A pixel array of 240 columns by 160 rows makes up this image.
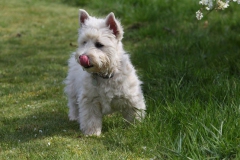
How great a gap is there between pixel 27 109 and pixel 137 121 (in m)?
1.92

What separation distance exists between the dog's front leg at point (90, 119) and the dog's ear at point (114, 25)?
32.8 inches

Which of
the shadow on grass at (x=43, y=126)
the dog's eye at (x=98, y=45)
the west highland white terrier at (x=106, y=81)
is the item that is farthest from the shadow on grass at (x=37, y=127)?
the dog's eye at (x=98, y=45)

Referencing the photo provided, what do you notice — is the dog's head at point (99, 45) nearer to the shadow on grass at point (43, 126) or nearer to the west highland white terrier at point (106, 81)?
the west highland white terrier at point (106, 81)

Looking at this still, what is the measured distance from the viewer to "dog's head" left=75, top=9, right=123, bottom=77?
4.81 metres

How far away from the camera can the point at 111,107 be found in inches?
205

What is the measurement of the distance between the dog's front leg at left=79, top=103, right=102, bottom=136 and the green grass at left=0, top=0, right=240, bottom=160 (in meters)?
0.13

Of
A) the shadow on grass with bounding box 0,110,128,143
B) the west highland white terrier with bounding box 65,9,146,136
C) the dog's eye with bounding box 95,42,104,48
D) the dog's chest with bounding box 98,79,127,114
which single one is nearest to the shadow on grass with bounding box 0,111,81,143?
the shadow on grass with bounding box 0,110,128,143

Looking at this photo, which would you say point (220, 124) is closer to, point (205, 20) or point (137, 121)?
point (137, 121)

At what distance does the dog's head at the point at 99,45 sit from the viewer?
15.8 feet

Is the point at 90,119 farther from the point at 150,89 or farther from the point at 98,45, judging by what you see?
the point at 150,89

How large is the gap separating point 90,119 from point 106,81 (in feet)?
1.48

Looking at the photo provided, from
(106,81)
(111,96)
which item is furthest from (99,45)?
(111,96)

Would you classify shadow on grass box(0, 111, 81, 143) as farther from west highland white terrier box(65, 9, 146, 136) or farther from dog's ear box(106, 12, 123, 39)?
dog's ear box(106, 12, 123, 39)

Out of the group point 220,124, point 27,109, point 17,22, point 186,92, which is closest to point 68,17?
point 17,22
